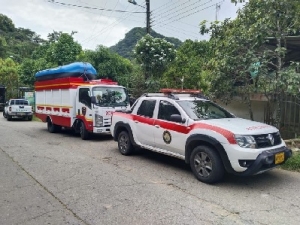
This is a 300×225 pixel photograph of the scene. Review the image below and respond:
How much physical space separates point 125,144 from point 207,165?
309cm

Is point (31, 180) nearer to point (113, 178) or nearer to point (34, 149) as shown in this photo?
point (113, 178)

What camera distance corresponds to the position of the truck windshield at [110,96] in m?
10.7

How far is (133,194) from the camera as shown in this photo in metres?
5.04

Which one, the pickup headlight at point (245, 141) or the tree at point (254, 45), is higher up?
the tree at point (254, 45)

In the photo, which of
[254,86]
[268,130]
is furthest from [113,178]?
[254,86]

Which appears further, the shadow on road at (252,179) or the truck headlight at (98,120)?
the truck headlight at (98,120)

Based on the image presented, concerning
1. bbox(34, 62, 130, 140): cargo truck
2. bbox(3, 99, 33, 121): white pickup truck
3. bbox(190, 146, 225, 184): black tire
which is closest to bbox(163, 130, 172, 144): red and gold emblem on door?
bbox(190, 146, 225, 184): black tire

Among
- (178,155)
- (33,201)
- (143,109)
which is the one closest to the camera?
(33,201)

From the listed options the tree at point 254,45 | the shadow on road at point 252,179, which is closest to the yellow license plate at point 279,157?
the shadow on road at point 252,179

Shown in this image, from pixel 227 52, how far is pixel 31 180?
19.0 feet

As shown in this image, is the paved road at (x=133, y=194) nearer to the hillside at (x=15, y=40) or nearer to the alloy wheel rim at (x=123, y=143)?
the alloy wheel rim at (x=123, y=143)

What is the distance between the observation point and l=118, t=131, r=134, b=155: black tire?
8039 millimetres

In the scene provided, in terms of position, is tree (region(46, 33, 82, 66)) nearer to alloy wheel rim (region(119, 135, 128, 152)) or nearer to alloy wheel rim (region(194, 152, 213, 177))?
alloy wheel rim (region(119, 135, 128, 152))

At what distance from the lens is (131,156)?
8109 mm
